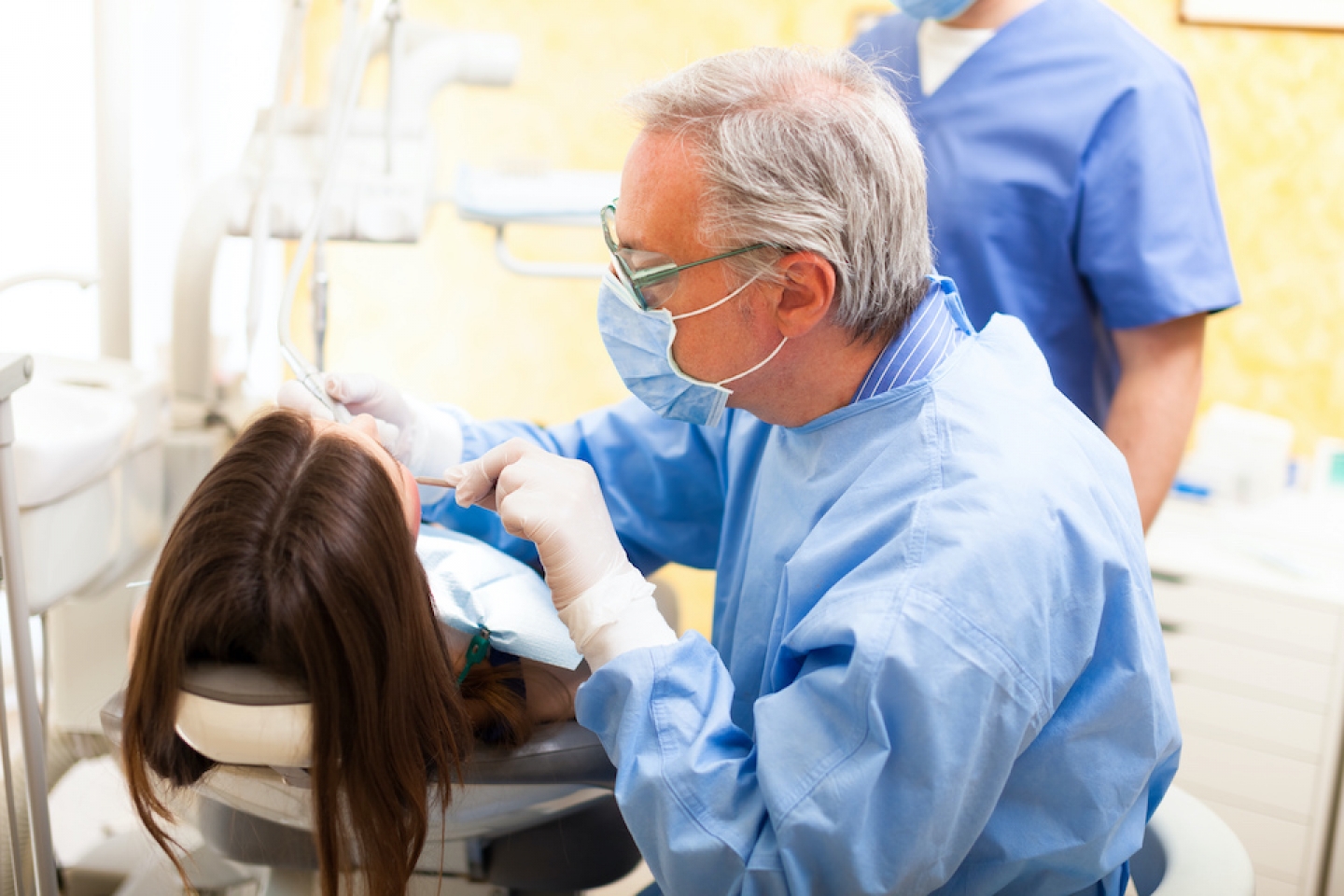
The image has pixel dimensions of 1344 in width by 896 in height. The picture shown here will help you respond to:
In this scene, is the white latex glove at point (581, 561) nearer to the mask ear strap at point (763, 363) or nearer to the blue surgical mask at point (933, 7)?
the mask ear strap at point (763, 363)

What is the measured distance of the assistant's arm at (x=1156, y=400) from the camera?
4.93 ft

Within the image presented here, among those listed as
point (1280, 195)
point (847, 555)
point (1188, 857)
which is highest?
point (1280, 195)

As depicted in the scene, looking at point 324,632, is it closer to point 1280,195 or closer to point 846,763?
point 846,763

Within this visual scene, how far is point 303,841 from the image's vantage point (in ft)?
3.47

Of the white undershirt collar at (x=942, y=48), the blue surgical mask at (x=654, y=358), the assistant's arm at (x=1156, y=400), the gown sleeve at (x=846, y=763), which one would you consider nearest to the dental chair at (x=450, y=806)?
the gown sleeve at (x=846, y=763)

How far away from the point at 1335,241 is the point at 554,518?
2.10 metres

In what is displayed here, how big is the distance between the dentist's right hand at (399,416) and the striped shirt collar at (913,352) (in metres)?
0.52

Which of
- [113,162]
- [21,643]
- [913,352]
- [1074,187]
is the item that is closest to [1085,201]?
[1074,187]

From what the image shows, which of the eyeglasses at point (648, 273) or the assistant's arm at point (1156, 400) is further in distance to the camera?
the assistant's arm at point (1156, 400)

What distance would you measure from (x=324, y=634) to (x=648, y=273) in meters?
0.43


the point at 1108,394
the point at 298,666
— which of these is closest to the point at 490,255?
the point at 1108,394

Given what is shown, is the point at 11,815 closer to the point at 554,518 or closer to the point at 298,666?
the point at 298,666

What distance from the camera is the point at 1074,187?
1.49 metres

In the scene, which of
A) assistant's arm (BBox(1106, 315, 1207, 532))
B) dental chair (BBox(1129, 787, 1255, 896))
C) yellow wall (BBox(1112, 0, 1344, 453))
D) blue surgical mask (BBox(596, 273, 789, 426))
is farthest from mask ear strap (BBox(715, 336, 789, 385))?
yellow wall (BBox(1112, 0, 1344, 453))
